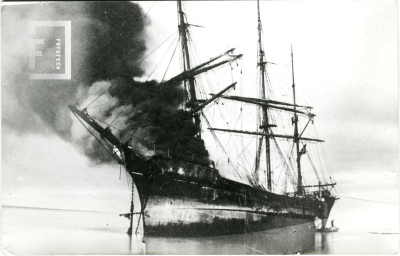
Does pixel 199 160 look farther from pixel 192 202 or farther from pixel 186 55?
pixel 186 55

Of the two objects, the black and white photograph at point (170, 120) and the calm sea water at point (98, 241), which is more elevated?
the black and white photograph at point (170, 120)

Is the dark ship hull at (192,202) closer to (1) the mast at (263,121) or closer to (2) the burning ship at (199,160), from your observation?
(2) the burning ship at (199,160)

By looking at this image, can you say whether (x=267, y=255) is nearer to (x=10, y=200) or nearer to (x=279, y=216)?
(x=279, y=216)

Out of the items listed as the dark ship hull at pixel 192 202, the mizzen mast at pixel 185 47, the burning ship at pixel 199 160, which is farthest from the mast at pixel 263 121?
the mizzen mast at pixel 185 47

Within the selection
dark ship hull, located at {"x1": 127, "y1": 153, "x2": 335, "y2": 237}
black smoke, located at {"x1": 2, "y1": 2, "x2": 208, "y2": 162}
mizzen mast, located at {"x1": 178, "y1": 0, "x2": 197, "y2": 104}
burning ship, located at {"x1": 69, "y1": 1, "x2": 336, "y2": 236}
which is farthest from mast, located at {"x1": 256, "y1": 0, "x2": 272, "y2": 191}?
black smoke, located at {"x1": 2, "y1": 2, "x2": 208, "y2": 162}

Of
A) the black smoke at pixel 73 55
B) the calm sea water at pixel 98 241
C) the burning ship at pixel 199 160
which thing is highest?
the black smoke at pixel 73 55

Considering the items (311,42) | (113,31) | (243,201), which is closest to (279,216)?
(243,201)

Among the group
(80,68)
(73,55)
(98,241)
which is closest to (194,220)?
(98,241)

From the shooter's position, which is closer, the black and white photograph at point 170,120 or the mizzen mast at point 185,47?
the black and white photograph at point 170,120

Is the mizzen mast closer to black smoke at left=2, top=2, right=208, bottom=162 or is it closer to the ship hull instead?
black smoke at left=2, top=2, right=208, bottom=162
